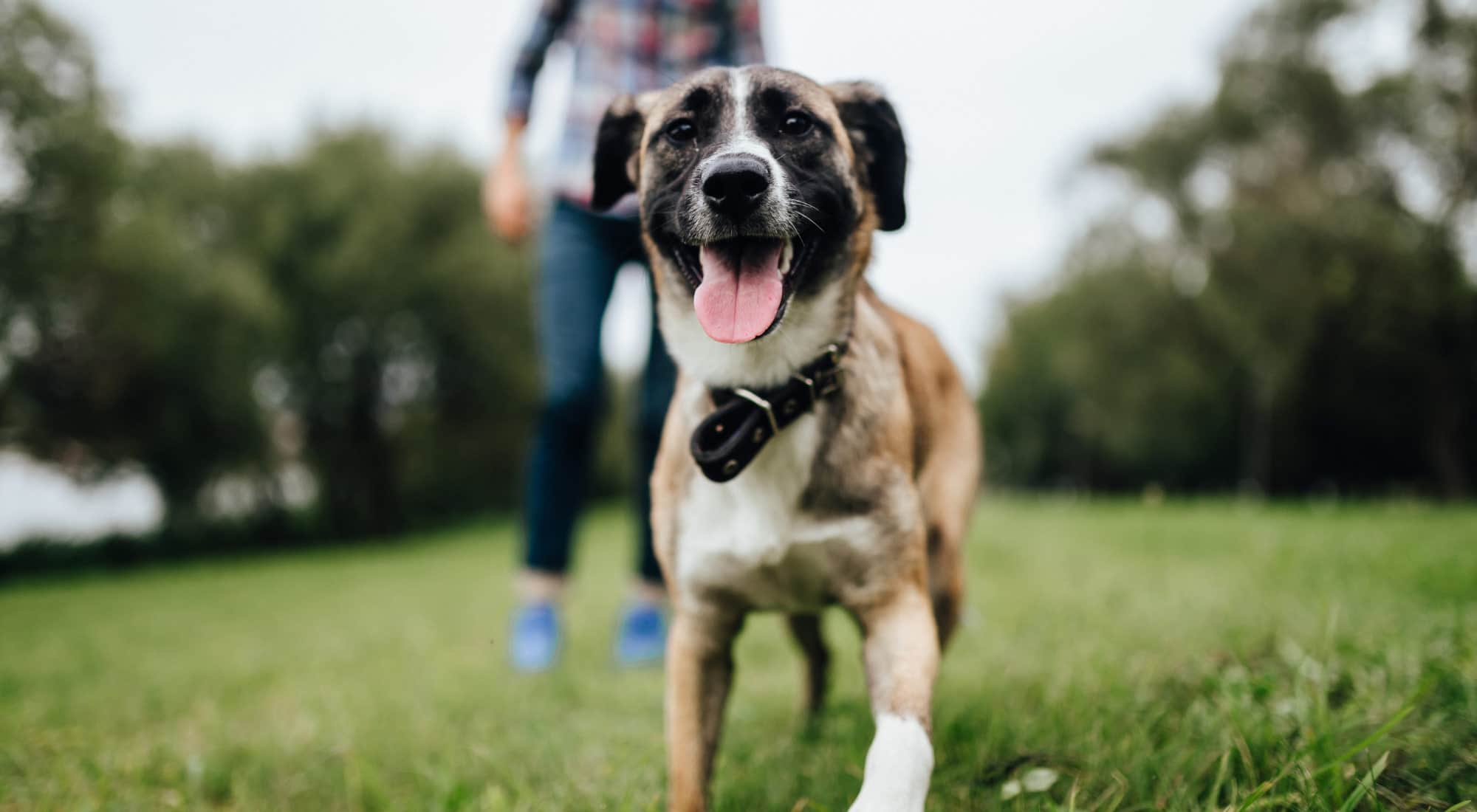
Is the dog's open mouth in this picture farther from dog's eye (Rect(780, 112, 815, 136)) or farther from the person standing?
the person standing

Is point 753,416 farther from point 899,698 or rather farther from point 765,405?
point 899,698

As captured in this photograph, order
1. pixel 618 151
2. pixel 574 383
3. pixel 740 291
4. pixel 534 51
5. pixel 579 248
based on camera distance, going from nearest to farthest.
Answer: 1. pixel 740 291
2. pixel 618 151
3. pixel 579 248
4. pixel 574 383
5. pixel 534 51

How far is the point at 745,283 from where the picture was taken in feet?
6.24

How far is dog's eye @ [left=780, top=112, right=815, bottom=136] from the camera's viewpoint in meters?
2.05

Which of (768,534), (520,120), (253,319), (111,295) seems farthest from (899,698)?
(253,319)

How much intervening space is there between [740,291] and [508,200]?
1975mm

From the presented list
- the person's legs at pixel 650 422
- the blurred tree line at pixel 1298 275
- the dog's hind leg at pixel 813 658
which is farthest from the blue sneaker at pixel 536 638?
the blurred tree line at pixel 1298 275

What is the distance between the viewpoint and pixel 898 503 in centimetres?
202

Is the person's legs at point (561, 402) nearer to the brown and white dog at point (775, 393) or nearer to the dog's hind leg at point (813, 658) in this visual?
the brown and white dog at point (775, 393)

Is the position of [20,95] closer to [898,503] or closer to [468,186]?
[468,186]

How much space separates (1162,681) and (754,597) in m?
1.08

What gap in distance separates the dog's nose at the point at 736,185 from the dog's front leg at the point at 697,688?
93cm

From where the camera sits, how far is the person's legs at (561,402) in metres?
3.44

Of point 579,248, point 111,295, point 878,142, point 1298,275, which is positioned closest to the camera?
point 878,142
